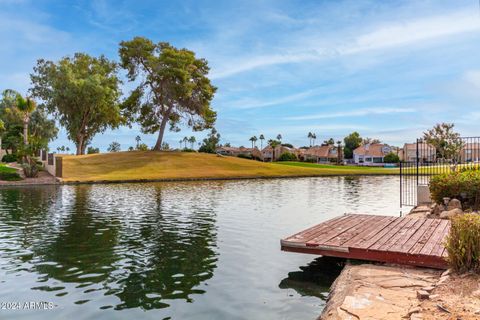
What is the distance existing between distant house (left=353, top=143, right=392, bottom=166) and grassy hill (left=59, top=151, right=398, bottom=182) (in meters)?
68.8

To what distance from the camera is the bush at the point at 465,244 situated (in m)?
6.85

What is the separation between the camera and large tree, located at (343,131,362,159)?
139 m

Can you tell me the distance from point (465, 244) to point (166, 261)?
7.09 m

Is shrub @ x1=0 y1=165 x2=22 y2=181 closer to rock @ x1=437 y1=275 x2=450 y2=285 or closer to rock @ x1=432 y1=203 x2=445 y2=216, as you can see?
rock @ x1=432 y1=203 x2=445 y2=216

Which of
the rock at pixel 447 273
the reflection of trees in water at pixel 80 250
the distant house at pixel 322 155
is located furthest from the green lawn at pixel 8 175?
the distant house at pixel 322 155

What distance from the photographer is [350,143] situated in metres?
141

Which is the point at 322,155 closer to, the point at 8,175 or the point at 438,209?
the point at 8,175

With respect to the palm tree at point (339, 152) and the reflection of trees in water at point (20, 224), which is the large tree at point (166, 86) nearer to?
the reflection of trees in water at point (20, 224)

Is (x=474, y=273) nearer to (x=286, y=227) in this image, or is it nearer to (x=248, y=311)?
(x=248, y=311)

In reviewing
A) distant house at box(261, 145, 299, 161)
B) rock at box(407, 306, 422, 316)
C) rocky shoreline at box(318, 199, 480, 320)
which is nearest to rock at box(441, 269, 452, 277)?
rocky shoreline at box(318, 199, 480, 320)

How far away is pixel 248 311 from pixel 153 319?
1698mm

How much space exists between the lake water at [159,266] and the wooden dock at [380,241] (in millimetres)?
747

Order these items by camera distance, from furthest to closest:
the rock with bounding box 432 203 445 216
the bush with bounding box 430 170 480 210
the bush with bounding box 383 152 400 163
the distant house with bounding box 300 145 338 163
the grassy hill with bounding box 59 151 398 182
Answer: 1. the distant house with bounding box 300 145 338 163
2. the bush with bounding box 383 152 400 163
3. the grassy hill with bounding box 59 151 398 182
4. the bush with bounding box 430 170 480 210
5. the rock with bounding box 432 203 445 216

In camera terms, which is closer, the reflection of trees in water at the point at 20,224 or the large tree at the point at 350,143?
the reflection of trees in water at the point at 20,224
